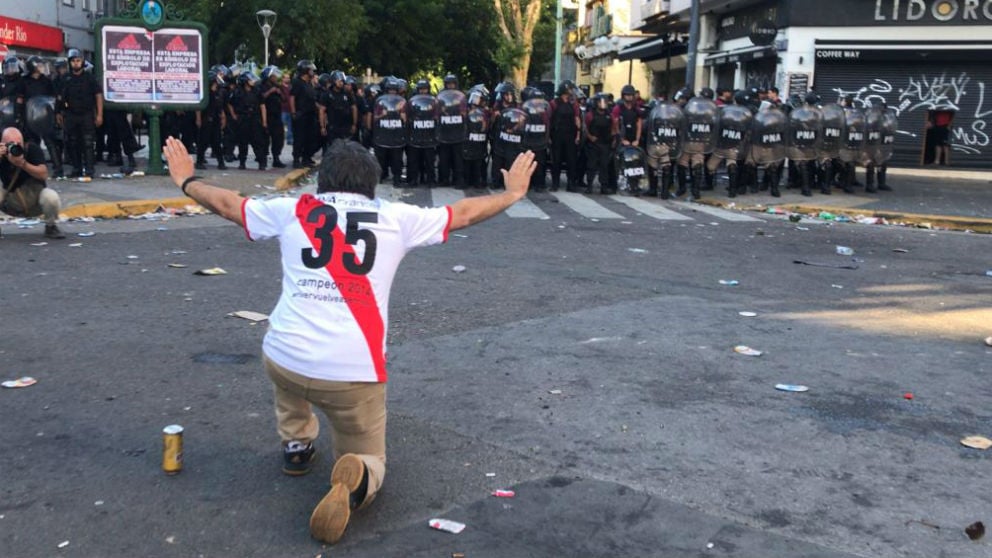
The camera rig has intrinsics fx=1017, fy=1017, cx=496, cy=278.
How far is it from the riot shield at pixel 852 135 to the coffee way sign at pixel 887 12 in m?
7.40

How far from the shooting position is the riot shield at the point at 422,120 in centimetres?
1711

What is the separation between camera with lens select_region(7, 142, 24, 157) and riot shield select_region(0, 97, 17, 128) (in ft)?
20.6

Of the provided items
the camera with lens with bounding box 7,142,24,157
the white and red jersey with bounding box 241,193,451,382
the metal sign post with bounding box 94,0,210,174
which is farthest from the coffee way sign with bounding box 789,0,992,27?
the white and red jersey with bounding box 241,193,451,382

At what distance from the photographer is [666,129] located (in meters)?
16.5

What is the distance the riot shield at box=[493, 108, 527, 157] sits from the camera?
17.0m

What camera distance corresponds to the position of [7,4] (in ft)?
124

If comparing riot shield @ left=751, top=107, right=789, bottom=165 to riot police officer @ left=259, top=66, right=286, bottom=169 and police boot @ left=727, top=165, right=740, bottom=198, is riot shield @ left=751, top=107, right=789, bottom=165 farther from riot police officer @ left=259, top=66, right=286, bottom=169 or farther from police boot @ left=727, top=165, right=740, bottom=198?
riot police officer @ left=259, top=66, right=286, bottom=169

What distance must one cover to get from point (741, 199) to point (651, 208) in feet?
7.55

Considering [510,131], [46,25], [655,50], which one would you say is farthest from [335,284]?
[46,25]

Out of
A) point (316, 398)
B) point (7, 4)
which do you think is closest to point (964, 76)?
point (316, 398)

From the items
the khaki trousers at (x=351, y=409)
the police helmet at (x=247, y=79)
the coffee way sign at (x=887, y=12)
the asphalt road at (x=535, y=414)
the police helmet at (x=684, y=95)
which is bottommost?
the asphalt road at (x=535, y=414)

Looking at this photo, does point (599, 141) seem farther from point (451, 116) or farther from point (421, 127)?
point (421, 127)

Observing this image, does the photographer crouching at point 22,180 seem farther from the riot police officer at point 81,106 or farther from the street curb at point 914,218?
the street curb at point 914,218

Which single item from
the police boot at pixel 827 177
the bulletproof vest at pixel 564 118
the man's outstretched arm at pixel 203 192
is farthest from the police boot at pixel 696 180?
the man's outstretched arm at pixel 203 192
